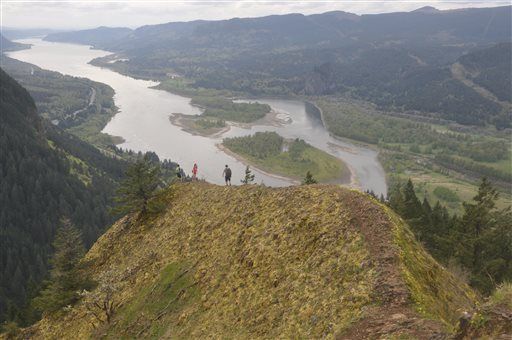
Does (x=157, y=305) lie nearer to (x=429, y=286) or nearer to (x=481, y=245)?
(x=429, y=286)

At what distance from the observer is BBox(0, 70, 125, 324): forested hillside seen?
102000mm

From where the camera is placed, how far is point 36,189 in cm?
12900

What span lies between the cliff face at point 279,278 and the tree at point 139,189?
17.2 feet

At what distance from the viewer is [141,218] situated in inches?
1718

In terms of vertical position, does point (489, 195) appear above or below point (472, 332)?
below

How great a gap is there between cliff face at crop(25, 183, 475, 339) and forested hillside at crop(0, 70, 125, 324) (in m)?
63.2

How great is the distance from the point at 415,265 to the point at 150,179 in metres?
28.1

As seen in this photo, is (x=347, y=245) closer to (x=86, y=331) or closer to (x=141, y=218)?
(x=86, y=331)

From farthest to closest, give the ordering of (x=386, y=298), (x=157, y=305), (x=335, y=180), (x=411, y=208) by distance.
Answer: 1. (x=335, y=180)
2. (x=411, y=208)
3. (x=157, y=305)
4. (x=386, y=298)

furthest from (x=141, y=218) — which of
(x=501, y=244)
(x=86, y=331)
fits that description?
(x=501, y=244)

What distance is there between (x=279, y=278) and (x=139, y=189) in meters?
23.3

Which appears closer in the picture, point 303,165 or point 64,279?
point 64,279

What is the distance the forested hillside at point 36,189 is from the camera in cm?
10200

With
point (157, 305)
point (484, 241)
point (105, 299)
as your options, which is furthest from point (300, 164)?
point (157, 305)
